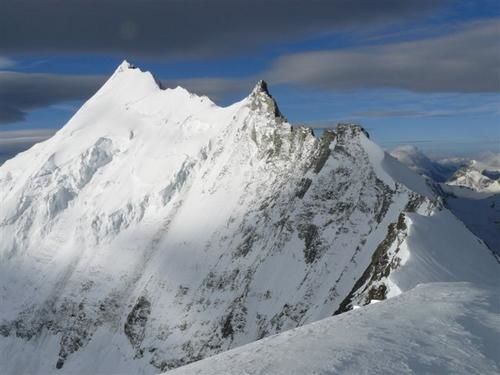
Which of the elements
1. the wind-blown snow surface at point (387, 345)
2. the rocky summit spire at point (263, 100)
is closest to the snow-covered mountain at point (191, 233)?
the rocky summit spire at point (263, 100)

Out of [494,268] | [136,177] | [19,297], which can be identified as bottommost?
[19,297]

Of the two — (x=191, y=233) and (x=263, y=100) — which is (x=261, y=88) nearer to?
(x=263, y=100)

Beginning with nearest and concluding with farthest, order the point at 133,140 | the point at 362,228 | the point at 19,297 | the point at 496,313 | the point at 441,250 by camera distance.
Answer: the point at 496,313 → the point at 441,250 → the point at 362,228 → the point at 19,297 → the point at 133,140

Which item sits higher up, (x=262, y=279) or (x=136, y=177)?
(x=136, y=177)

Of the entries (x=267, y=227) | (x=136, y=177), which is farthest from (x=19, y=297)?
(x=267, y=227)

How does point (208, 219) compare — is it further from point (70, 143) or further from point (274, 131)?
point (70, 143)

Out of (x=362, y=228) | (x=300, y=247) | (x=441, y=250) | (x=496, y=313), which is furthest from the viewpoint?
(x=300, y=247)

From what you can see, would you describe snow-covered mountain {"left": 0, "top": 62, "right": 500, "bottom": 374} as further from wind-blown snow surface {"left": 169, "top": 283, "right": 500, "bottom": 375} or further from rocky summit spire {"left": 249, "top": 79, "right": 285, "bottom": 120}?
Result: wind-blown snow surface {"left": 169, "top": 283, "right": 500, "bottom": 375}
